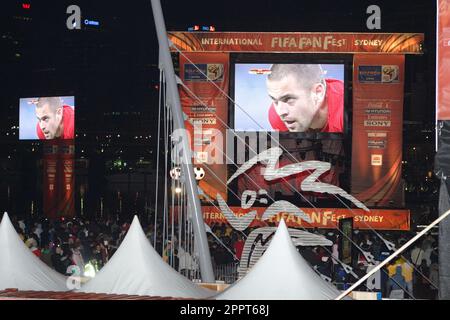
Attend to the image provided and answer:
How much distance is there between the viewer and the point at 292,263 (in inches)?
446

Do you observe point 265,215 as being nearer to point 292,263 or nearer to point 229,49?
point 229,49

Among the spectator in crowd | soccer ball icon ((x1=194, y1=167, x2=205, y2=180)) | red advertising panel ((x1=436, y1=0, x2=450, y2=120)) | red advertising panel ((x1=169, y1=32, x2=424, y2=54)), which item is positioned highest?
red advertising panel ((x1=169, y1=32, x2=424, y2=54))

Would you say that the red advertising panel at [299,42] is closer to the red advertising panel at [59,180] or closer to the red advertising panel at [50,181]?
the red advertising panel at [59,180]

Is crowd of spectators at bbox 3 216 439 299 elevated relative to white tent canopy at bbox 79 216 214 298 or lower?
lower

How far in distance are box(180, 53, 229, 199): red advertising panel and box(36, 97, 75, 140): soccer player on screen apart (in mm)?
9008

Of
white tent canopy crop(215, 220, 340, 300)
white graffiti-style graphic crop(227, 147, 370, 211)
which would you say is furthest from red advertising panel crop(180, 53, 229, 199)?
white tent canopy crop(215, 220, 340, 300)

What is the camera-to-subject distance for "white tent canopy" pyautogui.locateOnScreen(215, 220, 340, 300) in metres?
11.0

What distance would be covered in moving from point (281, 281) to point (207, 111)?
1714 cm

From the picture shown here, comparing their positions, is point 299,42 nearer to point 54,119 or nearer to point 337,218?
point 337,218

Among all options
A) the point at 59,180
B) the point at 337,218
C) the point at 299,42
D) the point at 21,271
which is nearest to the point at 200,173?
the point at 337,218

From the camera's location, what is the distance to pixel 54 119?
3662 cm

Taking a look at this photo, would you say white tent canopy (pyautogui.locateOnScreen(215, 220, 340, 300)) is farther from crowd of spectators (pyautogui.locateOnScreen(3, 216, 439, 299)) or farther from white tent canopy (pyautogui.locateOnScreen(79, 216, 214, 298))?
crowd of spectators (pyautogui.locateOnScreen(3, 216, 439, 299))
